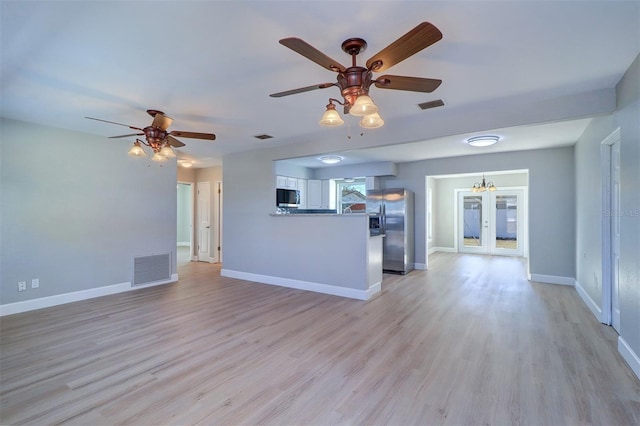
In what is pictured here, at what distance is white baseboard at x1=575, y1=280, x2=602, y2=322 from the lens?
12.0 feet

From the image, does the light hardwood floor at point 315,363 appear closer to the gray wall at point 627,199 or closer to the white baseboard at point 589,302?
the white baseboard at point 589,302

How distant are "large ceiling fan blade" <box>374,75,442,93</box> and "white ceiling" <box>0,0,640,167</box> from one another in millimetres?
290

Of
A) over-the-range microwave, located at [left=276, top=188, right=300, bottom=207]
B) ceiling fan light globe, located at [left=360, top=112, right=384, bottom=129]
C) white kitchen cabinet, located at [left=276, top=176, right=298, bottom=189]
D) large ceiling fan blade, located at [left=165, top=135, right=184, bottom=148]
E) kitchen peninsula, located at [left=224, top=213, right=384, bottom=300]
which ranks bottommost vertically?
kitchen peninsula, located at [left=224, top=213, right=384, bottom=300]

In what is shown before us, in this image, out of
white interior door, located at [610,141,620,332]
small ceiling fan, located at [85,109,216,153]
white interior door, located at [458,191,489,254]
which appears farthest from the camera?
white interior door, located at [458,191,489,254]

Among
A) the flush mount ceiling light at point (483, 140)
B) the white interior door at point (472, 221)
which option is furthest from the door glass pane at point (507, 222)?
the flush mount ceiling light at point (483, 140)

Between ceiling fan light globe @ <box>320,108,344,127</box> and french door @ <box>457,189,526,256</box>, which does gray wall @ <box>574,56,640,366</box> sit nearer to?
ceiling fan light globe @ <box>320,108,344,127</box>

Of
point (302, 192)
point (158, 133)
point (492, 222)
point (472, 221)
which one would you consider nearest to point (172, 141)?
point (158, 133)

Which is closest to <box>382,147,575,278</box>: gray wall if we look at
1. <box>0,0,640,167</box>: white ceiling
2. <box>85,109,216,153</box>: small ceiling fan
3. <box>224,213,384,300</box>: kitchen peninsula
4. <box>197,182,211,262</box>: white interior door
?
<box>0,0,640,167</box>: white ceiling

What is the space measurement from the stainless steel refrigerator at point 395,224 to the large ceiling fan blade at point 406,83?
14.8 ft

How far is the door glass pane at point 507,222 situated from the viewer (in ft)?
29.8

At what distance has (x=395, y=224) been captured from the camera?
6641 mm

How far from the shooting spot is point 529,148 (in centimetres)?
567

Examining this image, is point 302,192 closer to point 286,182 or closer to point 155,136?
point 286,182

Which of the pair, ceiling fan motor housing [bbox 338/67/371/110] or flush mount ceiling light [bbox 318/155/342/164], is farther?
flush mount ceiling light [bbox 318/155/342/164]
